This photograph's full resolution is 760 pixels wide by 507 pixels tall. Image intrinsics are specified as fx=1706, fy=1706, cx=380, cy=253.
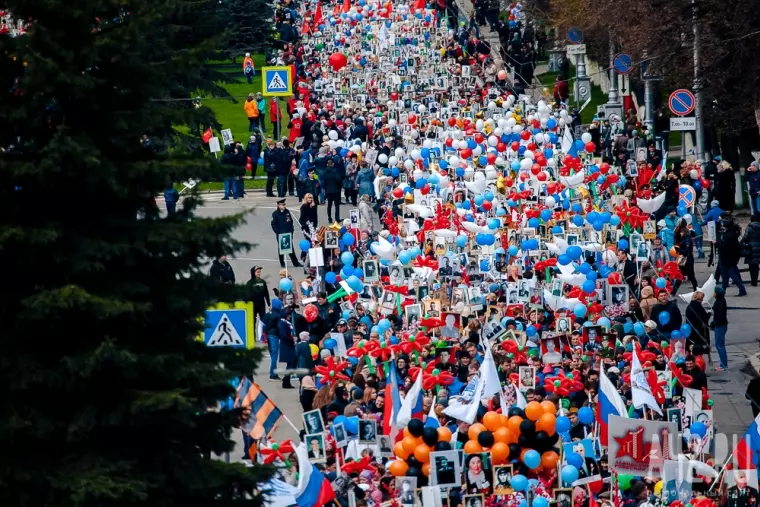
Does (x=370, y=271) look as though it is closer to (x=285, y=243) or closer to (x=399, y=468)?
(x=285, y=243)

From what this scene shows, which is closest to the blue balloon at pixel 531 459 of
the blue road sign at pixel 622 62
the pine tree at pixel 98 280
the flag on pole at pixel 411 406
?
the flag on pole at pixel 411 406

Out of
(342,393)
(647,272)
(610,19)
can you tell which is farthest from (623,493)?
(610,19)

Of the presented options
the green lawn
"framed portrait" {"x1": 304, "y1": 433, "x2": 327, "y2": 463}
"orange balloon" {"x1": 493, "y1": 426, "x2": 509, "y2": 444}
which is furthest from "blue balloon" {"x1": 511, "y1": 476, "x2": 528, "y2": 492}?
the green lawn

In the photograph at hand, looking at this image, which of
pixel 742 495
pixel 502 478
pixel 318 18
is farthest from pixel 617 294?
pixel 318 18

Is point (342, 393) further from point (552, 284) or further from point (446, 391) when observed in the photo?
point (552, 284)

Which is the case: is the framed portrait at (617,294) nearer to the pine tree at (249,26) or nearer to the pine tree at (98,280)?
the pine tree at (98,280)

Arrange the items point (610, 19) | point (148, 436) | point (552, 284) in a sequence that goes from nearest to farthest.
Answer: point (148, 436) < point (552, 284) < point (610, 19)

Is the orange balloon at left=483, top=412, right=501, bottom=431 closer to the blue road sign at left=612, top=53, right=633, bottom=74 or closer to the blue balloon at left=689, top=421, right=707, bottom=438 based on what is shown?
the blue balloon at left=689, top=421, right=707, bottom=438
